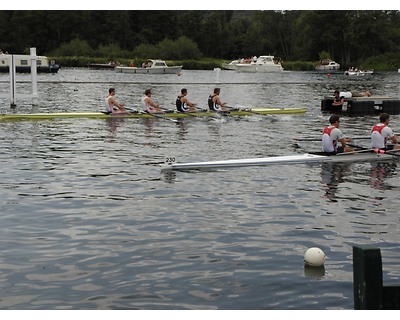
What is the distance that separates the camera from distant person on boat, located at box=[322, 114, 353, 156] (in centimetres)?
1956

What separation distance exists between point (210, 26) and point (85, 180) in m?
131

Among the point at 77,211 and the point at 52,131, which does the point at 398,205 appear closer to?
the point at 77,211

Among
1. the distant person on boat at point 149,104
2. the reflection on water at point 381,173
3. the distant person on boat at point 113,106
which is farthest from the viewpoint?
the distant person on boat at point 149,104

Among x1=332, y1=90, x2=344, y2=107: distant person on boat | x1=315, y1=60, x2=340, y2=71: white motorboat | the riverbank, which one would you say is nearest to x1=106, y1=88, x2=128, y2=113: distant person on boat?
x1=332, y1=90, x2=344, y2=107: distant person on boat

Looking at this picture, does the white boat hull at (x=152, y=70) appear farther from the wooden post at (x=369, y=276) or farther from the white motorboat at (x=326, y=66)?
the wooden post at (x=369, y=276)

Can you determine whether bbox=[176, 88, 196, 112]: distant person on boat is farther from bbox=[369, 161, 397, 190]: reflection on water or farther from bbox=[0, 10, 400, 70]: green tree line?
bbox=[0, 10, 400, 70]: green tree line

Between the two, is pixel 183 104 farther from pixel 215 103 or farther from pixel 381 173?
pixel 381 173

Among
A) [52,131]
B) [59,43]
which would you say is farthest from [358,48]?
[52,131]

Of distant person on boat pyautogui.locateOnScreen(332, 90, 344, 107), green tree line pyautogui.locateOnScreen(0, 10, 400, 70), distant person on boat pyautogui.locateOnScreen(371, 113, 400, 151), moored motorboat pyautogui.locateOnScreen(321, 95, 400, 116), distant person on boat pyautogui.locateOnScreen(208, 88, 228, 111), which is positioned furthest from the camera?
green tree line pyautogui.locateOnScreen(0, 10, 400, 70)

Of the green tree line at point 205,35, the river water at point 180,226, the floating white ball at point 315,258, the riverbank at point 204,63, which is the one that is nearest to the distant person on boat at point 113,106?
the river water at point 180,226

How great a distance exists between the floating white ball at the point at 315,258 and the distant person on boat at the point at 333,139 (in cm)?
905

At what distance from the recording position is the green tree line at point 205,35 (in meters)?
125

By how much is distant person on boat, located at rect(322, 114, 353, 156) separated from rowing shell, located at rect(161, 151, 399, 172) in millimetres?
184

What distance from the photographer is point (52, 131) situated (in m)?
27.9
